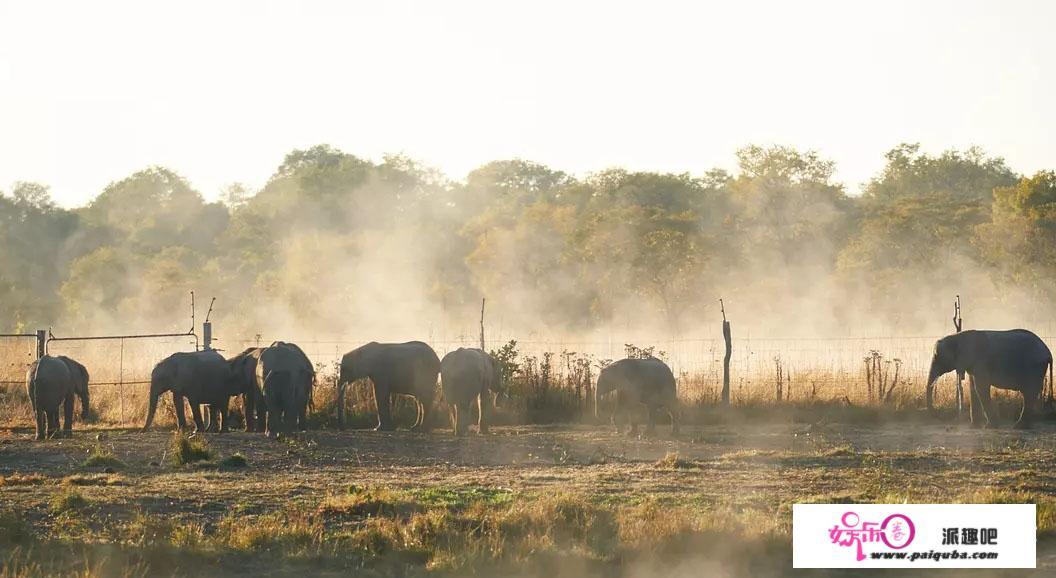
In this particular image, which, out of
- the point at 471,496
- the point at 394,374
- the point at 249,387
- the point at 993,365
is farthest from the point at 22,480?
the point at 993,365

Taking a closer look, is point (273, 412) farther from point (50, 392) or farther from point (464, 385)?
point (50, 392)

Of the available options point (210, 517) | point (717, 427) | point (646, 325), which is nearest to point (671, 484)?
point (210, 517)

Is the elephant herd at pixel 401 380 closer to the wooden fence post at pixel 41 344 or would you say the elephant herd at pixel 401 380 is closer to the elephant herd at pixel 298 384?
the elephant herd at pixel 298 384

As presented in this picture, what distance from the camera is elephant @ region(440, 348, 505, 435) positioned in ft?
78.2

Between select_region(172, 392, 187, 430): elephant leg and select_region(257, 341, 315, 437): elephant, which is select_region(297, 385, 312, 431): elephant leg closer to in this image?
select_region(257, 341, 315, 437): elephant

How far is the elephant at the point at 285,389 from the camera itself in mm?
22922

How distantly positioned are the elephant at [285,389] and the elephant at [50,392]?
3.32m

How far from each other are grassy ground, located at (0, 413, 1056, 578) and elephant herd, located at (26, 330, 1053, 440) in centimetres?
88

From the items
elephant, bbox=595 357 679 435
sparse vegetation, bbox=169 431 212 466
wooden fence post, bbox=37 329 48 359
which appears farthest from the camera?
wooden fence post, bbox=37 329 48 359

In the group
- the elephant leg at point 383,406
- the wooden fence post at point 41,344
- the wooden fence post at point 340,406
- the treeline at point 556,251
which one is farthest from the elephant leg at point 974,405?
the treeline at point 556,251

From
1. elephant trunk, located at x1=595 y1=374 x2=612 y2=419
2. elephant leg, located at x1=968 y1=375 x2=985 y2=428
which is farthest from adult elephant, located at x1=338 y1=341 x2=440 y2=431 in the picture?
elephant leg, located at x1=968 y1=375 x2=985 y2=428

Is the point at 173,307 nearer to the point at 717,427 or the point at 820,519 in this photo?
the point at 717,427

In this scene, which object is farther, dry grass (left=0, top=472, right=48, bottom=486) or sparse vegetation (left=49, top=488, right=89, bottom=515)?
dry grass (left=0, top=472, right=48, bottom=486)

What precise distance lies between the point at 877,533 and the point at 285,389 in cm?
1244
